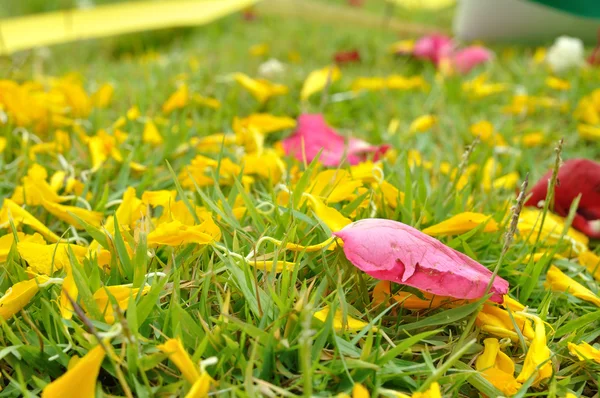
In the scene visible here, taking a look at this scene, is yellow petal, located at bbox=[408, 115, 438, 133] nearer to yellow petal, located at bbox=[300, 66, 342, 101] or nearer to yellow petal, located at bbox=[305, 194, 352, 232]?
yellow petal, located at bbox=[300, 66, 342, 101]

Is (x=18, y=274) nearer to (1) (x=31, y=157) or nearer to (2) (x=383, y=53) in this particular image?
(1) (x=31, y=157)

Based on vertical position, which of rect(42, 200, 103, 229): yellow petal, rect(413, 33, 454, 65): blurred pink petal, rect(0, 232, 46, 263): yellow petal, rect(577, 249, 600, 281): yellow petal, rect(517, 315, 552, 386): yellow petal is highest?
rect(0, 232, 46, 263): yellow petal

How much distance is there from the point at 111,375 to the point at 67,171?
1.53 feet

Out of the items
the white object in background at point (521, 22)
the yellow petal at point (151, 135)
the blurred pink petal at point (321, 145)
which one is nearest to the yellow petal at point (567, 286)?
the blurred pink petal at point (321, 145)

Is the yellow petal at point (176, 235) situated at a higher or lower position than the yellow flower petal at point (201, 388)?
higher

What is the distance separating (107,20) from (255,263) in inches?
80.6

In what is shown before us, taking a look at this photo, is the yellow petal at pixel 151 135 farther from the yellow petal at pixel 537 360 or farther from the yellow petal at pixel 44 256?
the yellow petal at pixel 537 360

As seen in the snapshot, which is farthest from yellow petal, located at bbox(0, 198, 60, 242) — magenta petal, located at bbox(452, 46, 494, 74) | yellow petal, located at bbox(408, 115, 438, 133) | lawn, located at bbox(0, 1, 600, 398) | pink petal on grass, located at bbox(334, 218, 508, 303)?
magenta petal, located at bbox(452, 46, 494, 74)

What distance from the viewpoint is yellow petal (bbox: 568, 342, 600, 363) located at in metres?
0.57

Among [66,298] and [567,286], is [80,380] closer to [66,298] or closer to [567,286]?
[66,298]

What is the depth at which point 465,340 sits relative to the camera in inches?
23.2

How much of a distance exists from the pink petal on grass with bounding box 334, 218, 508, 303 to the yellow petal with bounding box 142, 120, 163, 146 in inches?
22.9

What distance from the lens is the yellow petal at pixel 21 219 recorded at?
704 millimetres

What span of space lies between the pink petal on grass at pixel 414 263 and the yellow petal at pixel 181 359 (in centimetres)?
17
